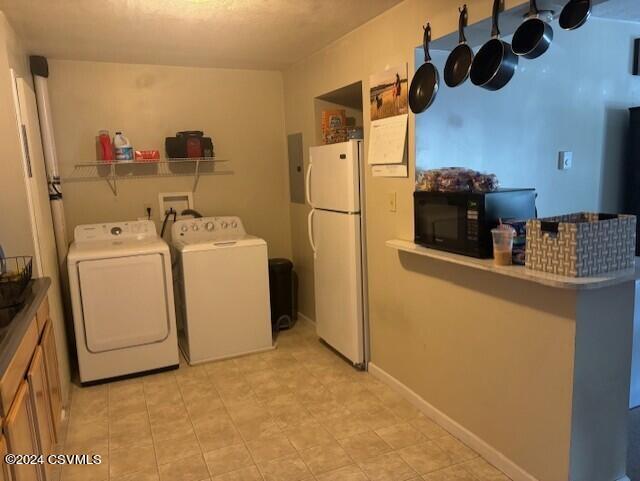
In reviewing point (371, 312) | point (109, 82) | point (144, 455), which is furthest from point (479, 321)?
point (109, 82)

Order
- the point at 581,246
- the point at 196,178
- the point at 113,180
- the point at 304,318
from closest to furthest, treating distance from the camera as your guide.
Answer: the point at 581,246 < the point at 113,180 < the point at 196,178 < the point at 304,318

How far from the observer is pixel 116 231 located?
3.68 m

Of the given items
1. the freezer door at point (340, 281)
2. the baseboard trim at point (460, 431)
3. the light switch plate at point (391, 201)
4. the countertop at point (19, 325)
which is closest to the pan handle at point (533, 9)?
the light switch plate at point (391, 201)

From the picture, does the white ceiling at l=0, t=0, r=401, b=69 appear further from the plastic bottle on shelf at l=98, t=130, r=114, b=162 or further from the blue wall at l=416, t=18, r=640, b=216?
the blue wall at l=416, t=18, r=640, b=216

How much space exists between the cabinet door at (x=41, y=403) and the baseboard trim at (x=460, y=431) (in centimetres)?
190

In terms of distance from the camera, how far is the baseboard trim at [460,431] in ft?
6.98

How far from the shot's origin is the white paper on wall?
104 inches

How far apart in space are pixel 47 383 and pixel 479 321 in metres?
2.04

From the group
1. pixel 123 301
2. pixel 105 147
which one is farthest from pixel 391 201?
pixel 105 147

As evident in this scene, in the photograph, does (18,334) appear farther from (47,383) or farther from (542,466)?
(542,466)

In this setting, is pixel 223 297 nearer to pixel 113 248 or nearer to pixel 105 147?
pixel 113 248

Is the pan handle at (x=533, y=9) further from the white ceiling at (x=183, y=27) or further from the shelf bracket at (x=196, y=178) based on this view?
the shelf bracket at (x=196, y=178)

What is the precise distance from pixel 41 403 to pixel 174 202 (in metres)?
2.37

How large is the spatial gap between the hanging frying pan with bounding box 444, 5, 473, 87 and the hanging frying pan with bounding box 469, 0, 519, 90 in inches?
2.7
